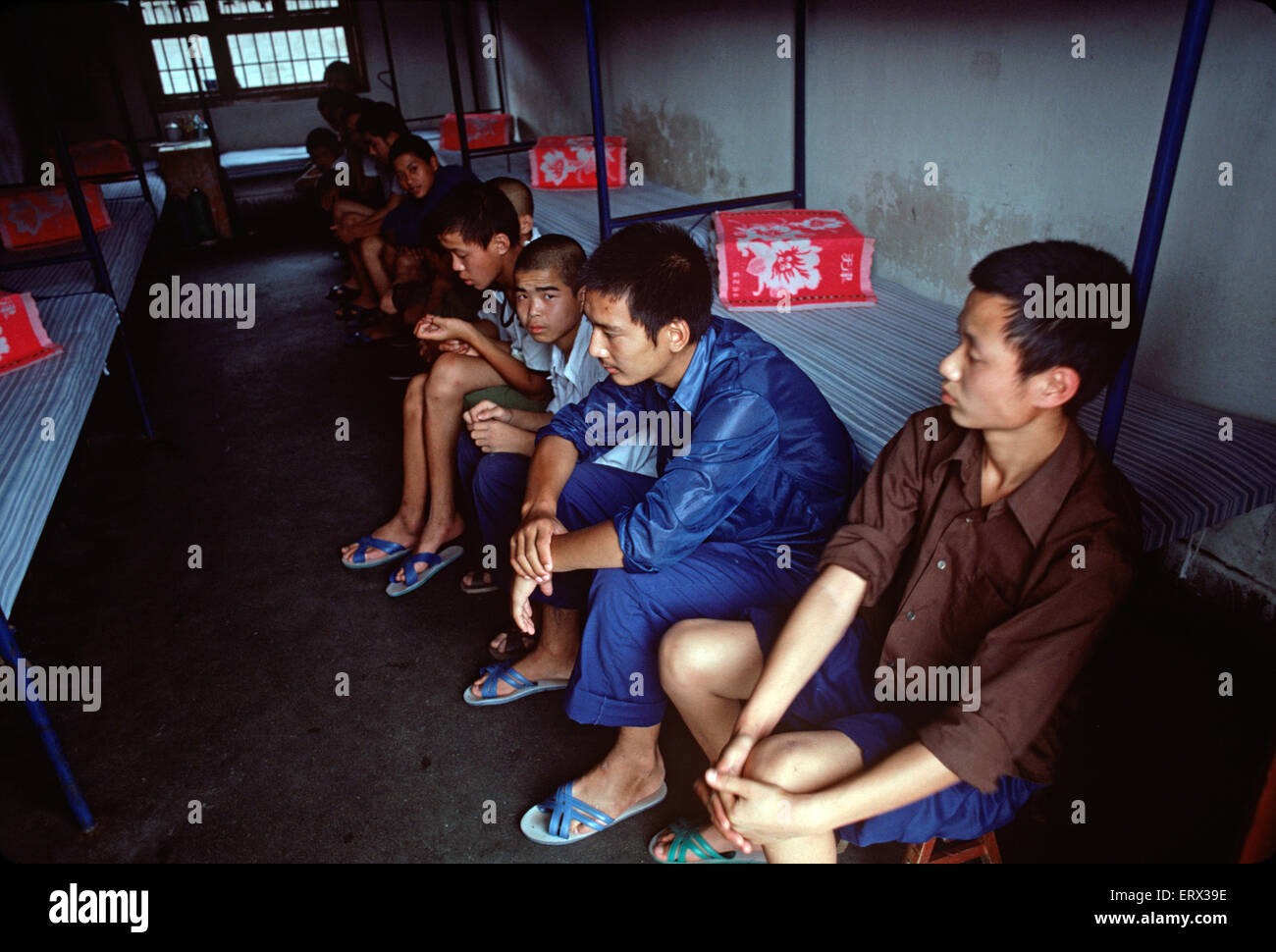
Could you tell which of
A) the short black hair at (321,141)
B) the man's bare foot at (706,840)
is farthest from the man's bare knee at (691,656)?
the short black hair at (321,141)

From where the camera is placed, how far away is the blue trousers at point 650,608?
1579 millimetres

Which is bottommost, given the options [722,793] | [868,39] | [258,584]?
[258,584]

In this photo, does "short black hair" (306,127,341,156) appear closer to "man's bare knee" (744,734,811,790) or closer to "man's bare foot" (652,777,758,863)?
"man's bare foot" (652,777,758,863)

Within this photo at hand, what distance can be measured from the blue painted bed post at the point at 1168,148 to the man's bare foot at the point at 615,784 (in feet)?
3.82

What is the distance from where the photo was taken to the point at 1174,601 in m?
1.95

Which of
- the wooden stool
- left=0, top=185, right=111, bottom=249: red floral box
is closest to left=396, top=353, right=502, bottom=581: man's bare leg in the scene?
the wooden stool

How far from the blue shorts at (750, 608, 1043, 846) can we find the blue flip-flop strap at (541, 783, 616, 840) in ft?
1.64

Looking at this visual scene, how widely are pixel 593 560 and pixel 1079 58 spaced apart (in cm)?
168

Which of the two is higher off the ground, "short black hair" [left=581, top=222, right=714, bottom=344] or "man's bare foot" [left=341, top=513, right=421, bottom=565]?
"short black hair" [left=581, top=222, right=714, bottom=344]

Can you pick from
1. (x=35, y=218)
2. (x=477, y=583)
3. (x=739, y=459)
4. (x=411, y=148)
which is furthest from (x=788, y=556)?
(x=35, y=218)

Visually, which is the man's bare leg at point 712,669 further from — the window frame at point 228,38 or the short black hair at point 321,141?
the window frame at point 228,38

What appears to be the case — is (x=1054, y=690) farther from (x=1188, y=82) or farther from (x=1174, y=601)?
(x=1174, y=601)

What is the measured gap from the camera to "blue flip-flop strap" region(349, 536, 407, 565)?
264cm
